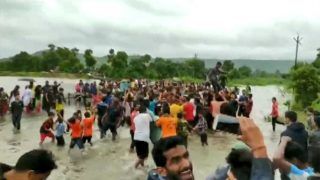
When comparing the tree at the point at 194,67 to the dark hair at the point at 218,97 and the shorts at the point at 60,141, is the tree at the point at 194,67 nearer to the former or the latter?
the dark hair at the point at 218,97

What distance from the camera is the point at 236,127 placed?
400cm

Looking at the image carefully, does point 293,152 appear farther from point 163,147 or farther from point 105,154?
point 105,154

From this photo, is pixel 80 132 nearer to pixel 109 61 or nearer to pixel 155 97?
pixel 155 97

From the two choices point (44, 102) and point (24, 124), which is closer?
point (24, 124)

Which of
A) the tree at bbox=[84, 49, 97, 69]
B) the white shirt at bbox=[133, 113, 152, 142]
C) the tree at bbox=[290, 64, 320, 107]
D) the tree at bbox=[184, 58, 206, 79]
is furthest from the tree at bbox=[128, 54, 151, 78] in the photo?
the white shirt at bbox=[133, 113, 152, 142]

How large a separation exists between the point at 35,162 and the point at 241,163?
1.43 metres

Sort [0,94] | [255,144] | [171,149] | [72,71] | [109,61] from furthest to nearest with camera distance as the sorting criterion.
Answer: [72,71] → [109,61] → [0,94] → [171,149] → [255,144]

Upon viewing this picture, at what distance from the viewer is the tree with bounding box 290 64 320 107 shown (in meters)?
30.9

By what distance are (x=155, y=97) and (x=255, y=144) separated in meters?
16.2

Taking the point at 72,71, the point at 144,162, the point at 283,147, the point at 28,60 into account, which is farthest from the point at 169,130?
the point at 28,60

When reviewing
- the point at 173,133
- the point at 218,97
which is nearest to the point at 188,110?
the point at 218,97

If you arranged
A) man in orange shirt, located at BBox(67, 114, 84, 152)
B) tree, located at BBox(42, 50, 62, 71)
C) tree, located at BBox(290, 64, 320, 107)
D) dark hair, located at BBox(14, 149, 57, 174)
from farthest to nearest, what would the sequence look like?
tree, located at BBox(42, 50, 62, 71) < tree, located at BBox(290, 64, 320, 107) < man in orange shirt, located at BBox(67, 114, 84, 152) < dark hair, located at BBox(14, 149, 57, 174)

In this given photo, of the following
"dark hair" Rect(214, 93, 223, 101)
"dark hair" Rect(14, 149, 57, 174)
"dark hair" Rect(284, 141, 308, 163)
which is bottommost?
"dark hair" Rect(214, 93, 223, 101)

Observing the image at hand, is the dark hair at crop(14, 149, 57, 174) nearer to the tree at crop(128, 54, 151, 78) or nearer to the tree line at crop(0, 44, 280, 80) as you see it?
the tree line at crop(0, 44, 280, 80)
